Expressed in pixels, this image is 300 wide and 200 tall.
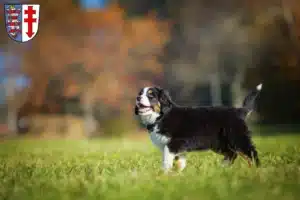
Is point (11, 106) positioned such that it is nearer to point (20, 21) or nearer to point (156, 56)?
point (20, 21)

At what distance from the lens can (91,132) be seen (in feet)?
14.9

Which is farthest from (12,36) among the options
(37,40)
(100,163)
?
(100,163)

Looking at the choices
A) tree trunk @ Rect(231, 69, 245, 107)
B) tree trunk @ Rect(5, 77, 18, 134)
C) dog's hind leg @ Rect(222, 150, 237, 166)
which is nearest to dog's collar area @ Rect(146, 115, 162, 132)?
dog's hind leg @ Rect(222, 150, 237, 166)

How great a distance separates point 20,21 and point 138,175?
1.38 meters

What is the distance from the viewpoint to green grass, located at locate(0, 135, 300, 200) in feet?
7.36

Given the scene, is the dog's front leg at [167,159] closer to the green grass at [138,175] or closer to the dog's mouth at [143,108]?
the green grass at [138,175]

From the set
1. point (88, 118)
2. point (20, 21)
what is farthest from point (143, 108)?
point (88, 118)

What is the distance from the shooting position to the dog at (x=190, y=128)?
9.09 feet

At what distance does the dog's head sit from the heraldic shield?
0.95m

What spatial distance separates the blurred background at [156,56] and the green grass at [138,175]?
14.7 inches

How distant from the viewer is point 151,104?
2.77 metres

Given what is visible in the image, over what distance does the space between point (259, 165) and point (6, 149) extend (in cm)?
193

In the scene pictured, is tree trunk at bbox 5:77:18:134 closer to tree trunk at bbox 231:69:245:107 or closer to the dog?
the dog

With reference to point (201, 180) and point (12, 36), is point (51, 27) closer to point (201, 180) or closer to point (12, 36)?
point (12, 36)
